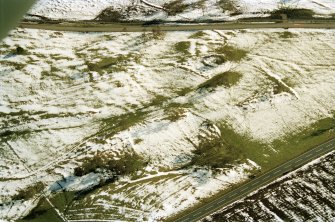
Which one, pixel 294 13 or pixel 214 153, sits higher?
pixel 294 13

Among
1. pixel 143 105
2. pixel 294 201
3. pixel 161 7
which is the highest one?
pixel 161 7

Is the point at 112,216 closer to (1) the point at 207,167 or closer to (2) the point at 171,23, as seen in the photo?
(1) the point at 207,167

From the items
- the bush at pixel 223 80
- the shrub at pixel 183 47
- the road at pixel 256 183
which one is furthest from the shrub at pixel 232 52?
the road at pixel 256 183

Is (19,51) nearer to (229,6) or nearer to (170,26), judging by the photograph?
(170,26)

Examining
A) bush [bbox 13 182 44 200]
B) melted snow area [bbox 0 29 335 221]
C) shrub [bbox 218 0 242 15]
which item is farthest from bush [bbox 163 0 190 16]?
bush [bbox 13 182 44 200]

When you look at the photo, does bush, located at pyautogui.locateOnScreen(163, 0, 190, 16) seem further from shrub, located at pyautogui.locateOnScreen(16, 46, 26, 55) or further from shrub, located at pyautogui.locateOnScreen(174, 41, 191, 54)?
shrub, located at pyautogui.locateOnScreen(16, 46, 26, 55)

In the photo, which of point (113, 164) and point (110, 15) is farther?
point (110, 15)

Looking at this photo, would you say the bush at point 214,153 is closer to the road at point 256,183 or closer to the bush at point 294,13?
the road at point 256,183

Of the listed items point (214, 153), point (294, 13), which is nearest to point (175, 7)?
point (294, 13)
